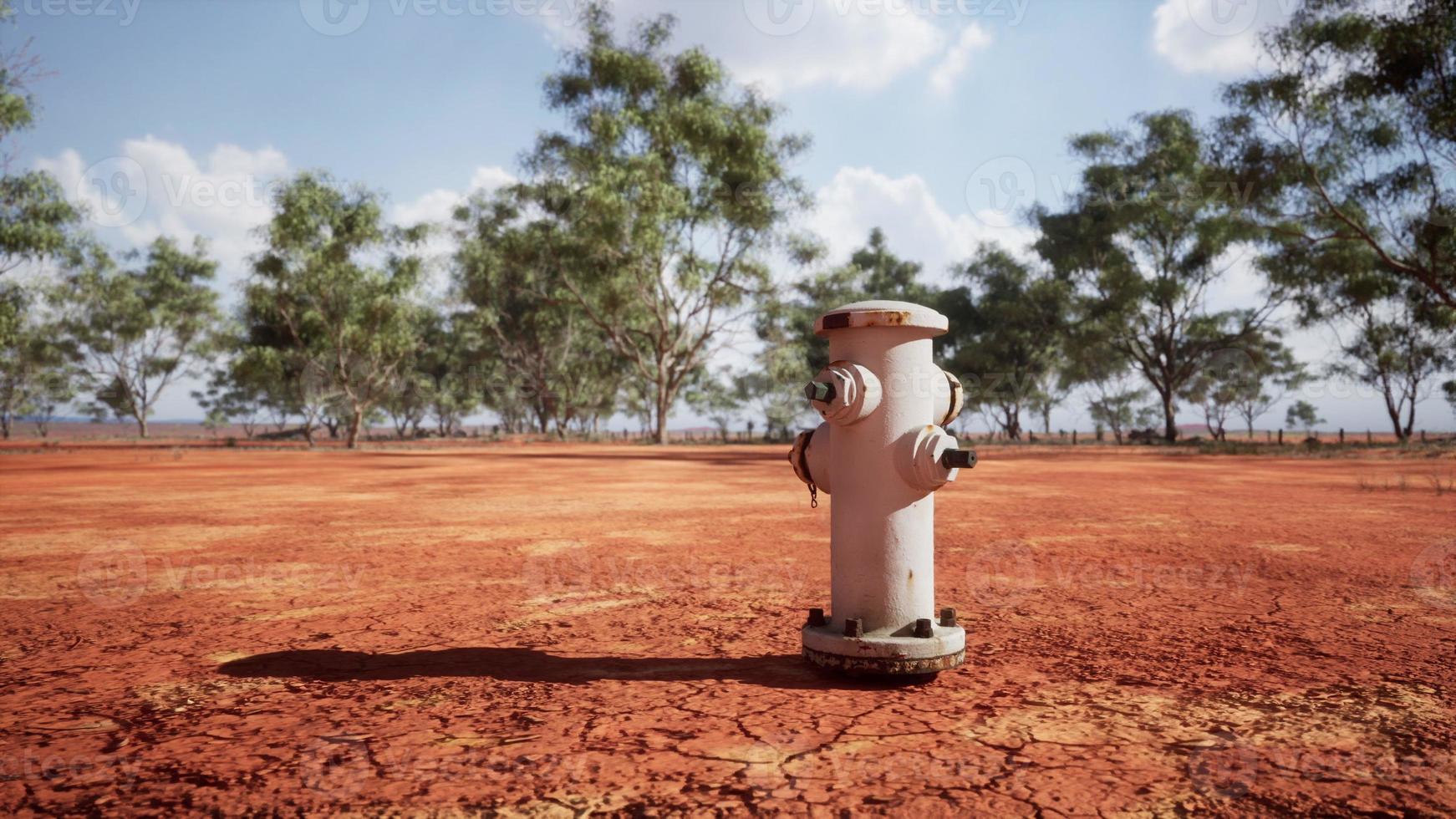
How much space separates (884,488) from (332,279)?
39.1 metres

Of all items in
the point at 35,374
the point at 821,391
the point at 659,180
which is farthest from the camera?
the point at 35,374

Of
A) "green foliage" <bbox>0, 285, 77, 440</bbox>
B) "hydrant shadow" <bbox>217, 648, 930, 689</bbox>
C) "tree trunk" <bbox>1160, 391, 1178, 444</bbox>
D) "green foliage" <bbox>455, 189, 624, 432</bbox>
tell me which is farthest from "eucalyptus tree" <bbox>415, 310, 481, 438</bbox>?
"hydrant shadow" <bbox>217, 648, 930, 689</bbox>

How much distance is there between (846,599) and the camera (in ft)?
12.9

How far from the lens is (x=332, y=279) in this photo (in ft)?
123

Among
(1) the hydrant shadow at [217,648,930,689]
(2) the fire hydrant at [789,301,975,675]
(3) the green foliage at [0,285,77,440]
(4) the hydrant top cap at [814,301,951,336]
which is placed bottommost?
(1) the hydrant shadow at [217,648,930,689]

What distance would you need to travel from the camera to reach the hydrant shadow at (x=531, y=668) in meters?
3.92

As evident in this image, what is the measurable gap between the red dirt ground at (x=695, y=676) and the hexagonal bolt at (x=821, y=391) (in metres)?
1.33

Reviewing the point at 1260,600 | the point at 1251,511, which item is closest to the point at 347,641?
the point at 1260,600

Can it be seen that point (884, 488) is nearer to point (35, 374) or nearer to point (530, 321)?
point (530, 321)

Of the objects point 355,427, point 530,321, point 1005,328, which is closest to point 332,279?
point 355,427

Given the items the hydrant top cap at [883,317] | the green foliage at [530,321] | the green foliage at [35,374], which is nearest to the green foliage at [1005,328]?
the green foliage at [530,321]

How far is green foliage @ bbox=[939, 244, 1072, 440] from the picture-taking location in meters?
46.9

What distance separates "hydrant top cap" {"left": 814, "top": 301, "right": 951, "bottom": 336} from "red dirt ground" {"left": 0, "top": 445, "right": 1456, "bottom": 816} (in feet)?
5.60

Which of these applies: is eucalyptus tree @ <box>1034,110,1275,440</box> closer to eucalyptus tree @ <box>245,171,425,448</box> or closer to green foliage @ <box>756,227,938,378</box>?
green foliage @ <box>756,227,938,378</box>
